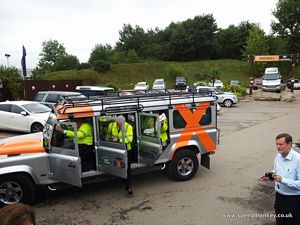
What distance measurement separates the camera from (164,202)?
6.63 m

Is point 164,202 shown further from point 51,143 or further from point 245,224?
point 51,143

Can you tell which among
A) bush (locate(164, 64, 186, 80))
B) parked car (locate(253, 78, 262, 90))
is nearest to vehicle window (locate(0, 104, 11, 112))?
parked car (locate(253, 78, 262, 90))

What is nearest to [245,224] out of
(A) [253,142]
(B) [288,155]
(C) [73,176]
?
(B) [288,155]

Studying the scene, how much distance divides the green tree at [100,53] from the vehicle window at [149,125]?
2664 inches

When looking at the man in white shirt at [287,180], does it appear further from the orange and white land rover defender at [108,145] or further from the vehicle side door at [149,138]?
the vehicle side door at [149,138]

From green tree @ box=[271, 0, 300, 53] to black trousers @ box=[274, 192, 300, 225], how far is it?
5504 cm

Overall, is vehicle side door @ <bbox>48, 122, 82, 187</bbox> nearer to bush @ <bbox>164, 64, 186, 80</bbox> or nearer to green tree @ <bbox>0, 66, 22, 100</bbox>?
green tree @ <bbox>0, 66, 22, 100</bbox>

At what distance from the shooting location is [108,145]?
6.69m

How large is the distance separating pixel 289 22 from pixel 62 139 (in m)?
55.0

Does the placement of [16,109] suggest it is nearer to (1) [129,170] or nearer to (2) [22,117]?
(2) [22,117]

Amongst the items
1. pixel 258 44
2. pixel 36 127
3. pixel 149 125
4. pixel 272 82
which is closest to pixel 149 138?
pixel 149 125

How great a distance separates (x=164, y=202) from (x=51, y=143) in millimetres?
2548

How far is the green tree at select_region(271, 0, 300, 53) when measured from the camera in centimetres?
5216

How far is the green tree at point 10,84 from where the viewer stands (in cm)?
2537
